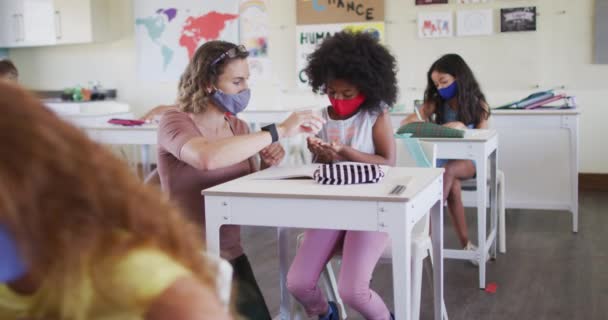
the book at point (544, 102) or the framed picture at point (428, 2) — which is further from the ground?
the framed picture at point (428, 2)

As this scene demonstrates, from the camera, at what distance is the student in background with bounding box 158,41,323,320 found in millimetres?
2102

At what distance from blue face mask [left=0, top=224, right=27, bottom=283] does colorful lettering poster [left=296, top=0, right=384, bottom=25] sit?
5.66 m

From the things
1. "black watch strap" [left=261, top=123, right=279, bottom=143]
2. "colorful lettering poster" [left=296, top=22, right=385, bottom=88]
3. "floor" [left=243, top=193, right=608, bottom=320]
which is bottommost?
"floor" [left=243, top=193, right=608, bottom=320]

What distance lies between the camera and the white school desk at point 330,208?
73.0 inches

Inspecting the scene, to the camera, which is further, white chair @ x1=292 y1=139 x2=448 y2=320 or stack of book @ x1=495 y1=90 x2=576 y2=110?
stack of book @ x1=495 y1=90 x2=576 y2=110

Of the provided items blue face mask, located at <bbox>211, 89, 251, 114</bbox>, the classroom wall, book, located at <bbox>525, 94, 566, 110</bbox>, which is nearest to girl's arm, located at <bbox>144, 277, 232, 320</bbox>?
blue face mask, located at <bbox>211, 89, 251, 114</bbox>

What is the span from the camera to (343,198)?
1.88m

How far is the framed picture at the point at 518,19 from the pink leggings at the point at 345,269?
3.89 m

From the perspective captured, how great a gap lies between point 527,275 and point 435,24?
2952mm

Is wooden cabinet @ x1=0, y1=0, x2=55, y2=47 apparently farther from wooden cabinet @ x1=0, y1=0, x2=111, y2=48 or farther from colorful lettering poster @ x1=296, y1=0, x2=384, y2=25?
colorful lettering poster @ x1=296, y1=0, x2=384, y2=25

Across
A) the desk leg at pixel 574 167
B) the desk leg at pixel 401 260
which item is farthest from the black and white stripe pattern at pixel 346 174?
the desk leg at pixel 574 167

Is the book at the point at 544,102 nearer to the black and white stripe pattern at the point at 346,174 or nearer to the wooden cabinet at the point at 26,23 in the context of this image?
the black and white stripe pattern at the point at 346,174

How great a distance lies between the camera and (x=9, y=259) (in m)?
0.59

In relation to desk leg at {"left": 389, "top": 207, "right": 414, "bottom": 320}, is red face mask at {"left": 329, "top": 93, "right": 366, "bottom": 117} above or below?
above
